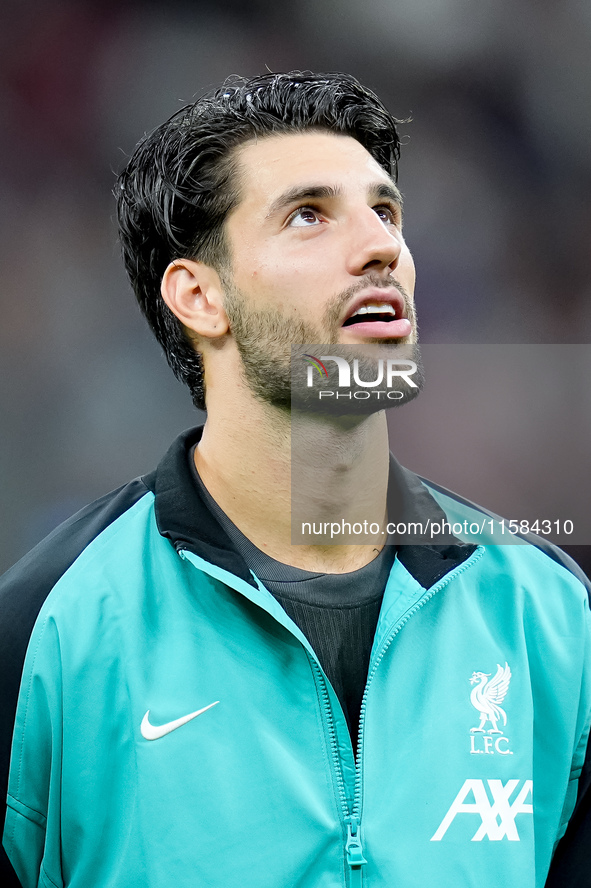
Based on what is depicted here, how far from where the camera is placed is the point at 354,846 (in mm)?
1373

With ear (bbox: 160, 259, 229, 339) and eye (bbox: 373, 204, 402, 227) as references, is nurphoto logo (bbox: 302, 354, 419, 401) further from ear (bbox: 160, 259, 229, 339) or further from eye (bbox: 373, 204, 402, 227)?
eye (bbox: 373, 204, 402, 227)

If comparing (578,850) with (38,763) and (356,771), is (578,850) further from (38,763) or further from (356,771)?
(38,763)

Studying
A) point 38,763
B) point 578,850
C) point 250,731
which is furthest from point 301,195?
point 578,850

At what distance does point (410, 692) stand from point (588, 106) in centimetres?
321

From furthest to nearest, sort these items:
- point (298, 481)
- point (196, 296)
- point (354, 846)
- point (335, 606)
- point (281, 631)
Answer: point (196, 296) → point (298, 481) → point (335, 606) → point (281, 631) → point (354, 846)

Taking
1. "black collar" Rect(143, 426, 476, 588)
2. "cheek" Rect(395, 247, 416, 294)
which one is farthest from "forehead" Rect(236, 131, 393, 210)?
"black collar" Rect(143, 426, 476, 588)

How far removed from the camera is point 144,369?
329cm

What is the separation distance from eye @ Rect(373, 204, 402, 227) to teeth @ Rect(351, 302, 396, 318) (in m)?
0.29

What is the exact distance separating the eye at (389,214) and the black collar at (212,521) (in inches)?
23.4

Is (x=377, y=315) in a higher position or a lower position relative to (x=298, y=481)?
higher

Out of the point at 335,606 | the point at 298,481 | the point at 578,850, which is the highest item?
the point at 298,481

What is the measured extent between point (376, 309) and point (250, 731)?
82 cm

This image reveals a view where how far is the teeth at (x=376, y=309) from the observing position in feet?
5.39

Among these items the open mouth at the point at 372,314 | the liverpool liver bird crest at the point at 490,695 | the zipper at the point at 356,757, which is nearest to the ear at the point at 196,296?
the open mouth at the point at 372,314
